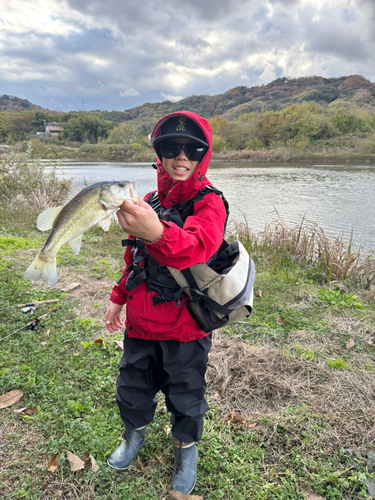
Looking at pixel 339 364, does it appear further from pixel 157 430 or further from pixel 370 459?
pixel 157 430

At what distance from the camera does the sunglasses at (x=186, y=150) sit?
1.88 metres

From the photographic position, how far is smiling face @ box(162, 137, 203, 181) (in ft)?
6.18

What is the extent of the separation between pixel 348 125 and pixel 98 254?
59.8 m

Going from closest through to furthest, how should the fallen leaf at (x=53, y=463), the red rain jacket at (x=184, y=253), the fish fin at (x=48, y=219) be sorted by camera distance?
the red rain jacket at (x=184, y=253) → the fish fin at (x=48, y=219) → the fallen leaf at (x=53, y=463)

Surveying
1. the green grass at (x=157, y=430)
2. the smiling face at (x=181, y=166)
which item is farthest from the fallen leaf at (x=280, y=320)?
the smiling face at (x=181, y=166)

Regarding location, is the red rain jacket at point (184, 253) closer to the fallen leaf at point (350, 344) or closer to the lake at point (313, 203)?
the fallen leaf at point (350, 344)

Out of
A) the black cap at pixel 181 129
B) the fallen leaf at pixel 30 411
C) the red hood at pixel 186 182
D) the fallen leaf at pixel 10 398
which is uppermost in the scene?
the black cap at pixel 181 129

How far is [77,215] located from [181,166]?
0.75 meters

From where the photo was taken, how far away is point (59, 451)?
2107 mm

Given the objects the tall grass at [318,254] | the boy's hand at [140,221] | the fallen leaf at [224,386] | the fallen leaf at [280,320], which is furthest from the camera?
the tall grass at [318,254]

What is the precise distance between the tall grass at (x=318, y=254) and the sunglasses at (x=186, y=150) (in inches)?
177

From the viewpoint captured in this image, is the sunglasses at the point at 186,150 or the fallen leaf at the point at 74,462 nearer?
the sunglasses at the point at 186,150

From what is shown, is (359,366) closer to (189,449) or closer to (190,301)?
(189,449)

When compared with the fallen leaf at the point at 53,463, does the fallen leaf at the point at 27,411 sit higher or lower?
higher
